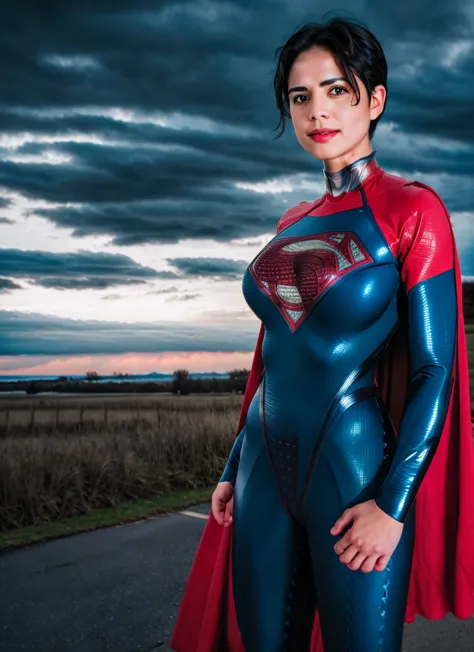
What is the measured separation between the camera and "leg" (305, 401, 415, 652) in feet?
5.68

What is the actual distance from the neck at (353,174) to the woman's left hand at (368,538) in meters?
0.99

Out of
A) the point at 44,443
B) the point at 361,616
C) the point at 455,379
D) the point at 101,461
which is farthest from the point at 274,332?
the point at 44,443

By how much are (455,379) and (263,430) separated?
61cm

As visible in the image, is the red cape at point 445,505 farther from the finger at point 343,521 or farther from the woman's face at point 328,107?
the woman's face at point 328,107

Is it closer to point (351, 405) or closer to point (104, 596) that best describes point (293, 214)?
point (351, 405)

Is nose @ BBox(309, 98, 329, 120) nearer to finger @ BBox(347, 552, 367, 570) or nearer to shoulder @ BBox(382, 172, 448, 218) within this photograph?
shoulder @ BBox(382, 172, 448, 218)

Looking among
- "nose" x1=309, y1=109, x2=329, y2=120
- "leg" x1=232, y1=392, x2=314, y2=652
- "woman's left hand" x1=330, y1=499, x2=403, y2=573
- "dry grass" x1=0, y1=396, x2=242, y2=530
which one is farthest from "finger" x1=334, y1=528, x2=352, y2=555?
"dry grass" x1=0, y1=396, x2=242, y2=530

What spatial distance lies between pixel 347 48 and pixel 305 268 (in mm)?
693

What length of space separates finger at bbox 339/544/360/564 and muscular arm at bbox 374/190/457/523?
14 cm

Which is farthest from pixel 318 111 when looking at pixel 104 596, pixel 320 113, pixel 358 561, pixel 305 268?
pixel 104 596

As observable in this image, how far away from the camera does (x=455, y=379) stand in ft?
6.48

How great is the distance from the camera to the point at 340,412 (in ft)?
6.05

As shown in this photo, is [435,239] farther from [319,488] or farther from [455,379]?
[319,488]

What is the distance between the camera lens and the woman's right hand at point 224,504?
2.18 m
